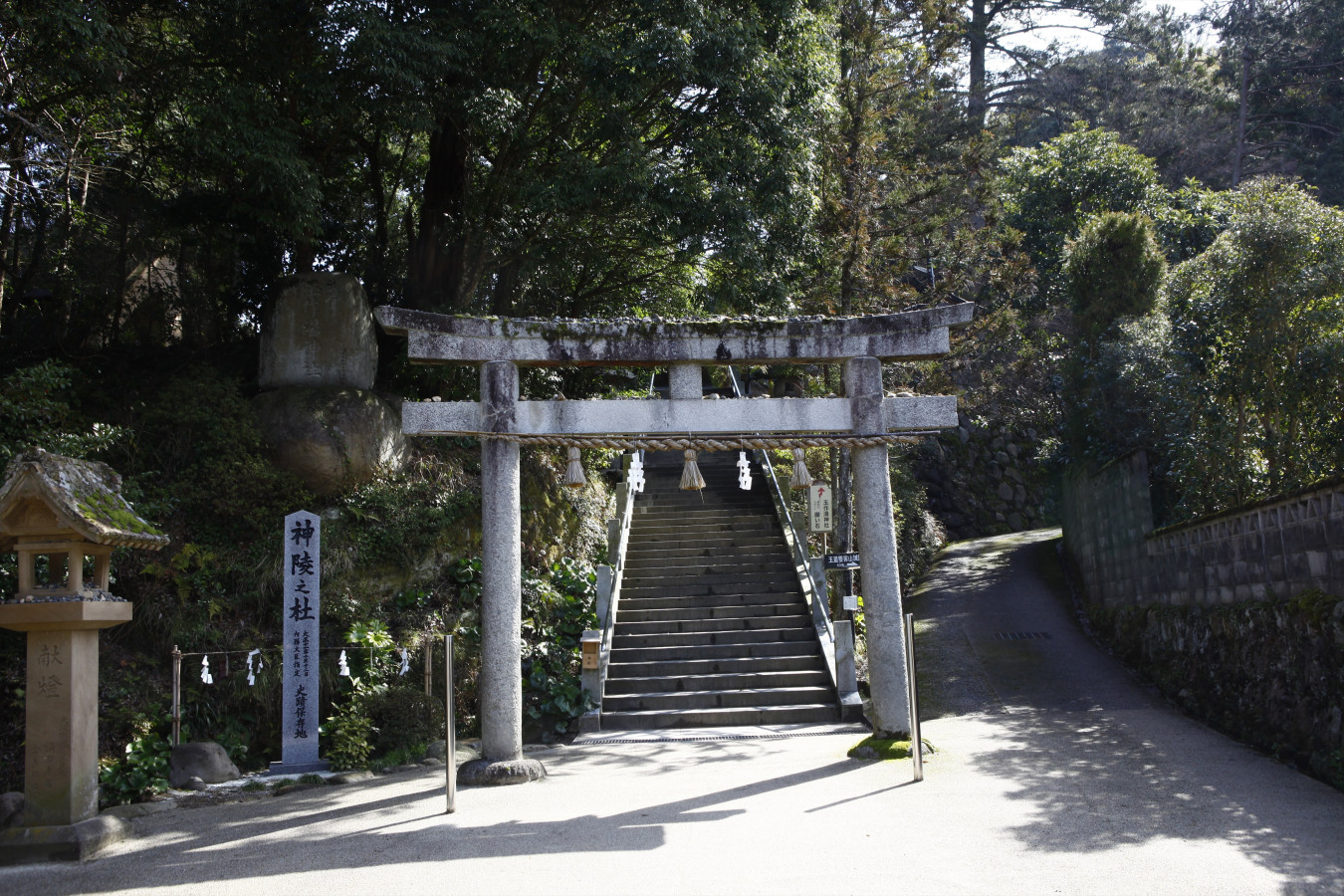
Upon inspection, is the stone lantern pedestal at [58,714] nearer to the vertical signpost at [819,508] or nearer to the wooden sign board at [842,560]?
the wooden sign board at [842,560]

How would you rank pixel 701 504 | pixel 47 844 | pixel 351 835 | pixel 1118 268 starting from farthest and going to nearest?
pixel 701 504 < pixel 1118 268 < pixel 351 835 < pixel 47 844

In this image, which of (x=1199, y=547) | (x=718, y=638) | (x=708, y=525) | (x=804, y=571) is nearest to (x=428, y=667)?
(x=718, y=638)

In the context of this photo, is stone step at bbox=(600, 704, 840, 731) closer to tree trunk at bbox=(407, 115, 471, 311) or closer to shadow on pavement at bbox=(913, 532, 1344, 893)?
shadow on pavement at bbox=(913, 532, 1344, 893)

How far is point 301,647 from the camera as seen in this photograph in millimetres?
10008

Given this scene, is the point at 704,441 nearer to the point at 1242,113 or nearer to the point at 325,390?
the point at 325,390

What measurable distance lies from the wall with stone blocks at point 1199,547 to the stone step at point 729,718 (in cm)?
490

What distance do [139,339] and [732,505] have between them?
10280 millimetres

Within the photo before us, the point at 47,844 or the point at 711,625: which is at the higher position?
the point at 711,625

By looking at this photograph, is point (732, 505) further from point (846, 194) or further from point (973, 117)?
point (973, 117)

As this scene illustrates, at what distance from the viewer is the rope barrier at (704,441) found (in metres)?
8.84

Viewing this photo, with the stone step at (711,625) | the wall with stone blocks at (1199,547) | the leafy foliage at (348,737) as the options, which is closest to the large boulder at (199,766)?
the leafy foliage at (348,737)

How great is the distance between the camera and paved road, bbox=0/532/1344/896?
18.5ft

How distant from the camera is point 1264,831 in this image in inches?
244

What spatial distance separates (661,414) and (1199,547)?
286 inches
